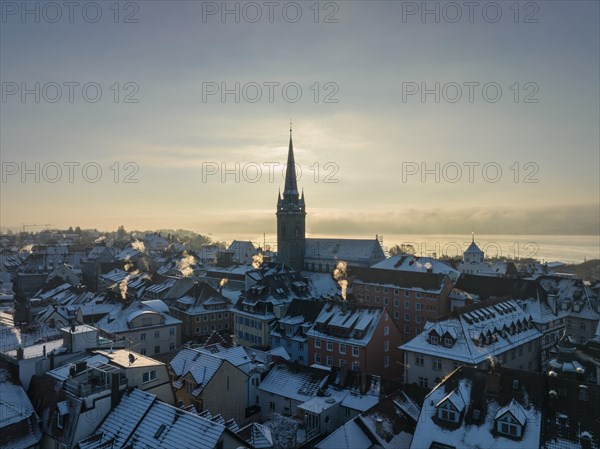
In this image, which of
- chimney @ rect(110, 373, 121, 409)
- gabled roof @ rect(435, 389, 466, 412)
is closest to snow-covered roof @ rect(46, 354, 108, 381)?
chimney @ rect(110, 373, 121, 409)

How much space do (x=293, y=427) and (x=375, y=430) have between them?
7621 mm

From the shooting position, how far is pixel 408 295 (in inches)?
2773

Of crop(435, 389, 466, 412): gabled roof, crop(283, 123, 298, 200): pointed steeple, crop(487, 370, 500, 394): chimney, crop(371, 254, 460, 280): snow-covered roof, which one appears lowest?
crop(435, 389, 466, 412): gabled roof

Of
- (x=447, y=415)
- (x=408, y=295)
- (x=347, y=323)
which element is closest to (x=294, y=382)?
(x=347, y=323)

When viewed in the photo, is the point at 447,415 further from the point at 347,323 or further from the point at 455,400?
the point at 347,323

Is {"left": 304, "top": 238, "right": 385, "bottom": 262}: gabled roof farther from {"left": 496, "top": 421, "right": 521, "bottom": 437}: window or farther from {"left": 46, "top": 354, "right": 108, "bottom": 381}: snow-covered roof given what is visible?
{"left": 46, "top": 354, "right": 108, "bottom": 381}: snow-covered roof

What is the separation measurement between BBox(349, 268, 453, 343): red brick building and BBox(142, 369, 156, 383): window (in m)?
40.7

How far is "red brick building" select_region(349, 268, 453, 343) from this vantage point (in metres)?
67.2

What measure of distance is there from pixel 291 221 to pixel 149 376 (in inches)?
3031

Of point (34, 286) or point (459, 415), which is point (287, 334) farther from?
point (34, 286)

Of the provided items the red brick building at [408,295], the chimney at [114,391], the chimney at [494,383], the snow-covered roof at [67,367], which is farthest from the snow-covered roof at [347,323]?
the chimney at [114,391]

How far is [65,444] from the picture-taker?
2717cm

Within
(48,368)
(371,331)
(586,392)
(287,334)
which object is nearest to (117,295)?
(287,334)

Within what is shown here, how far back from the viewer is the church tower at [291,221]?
349 feet
